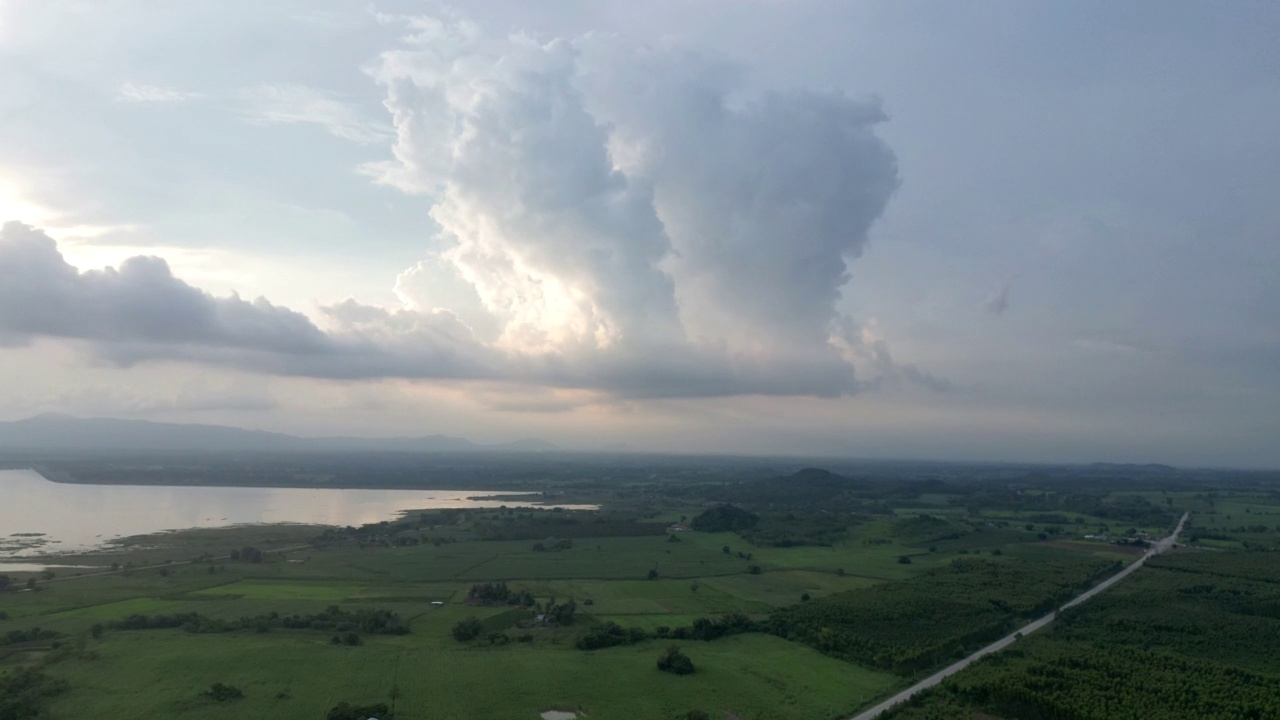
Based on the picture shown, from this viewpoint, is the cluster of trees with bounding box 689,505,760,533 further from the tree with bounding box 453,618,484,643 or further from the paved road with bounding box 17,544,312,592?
the tree with bounding box 453,618,484,643

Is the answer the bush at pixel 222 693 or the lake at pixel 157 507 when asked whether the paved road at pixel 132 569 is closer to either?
the lake at pixel 157 507

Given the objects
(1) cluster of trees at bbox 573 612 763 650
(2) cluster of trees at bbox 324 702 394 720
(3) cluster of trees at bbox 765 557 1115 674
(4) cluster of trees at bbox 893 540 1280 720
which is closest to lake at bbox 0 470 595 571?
(2) cluster of trees at bbox 324 702 394 720

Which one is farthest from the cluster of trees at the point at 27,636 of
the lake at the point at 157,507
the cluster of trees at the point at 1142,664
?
the cluster of trees at the point at 1142,664

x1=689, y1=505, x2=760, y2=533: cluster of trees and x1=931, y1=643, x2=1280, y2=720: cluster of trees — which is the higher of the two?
x1=931, y1=643, x2=1280, y2=720: cluster of trees

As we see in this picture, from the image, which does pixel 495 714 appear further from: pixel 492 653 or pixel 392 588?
pixel 392 588

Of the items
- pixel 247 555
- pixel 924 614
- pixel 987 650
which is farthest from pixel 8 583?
pixel 987 650

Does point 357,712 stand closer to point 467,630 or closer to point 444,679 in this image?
point 444,679

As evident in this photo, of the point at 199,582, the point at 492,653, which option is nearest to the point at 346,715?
the point at 492,653
